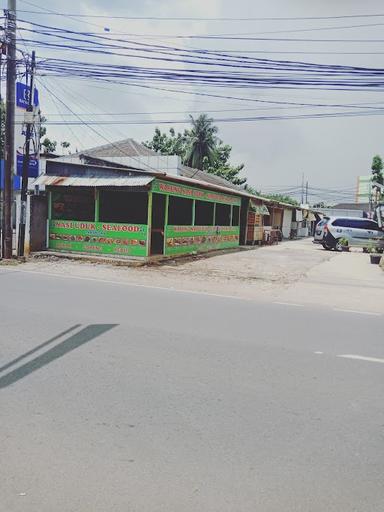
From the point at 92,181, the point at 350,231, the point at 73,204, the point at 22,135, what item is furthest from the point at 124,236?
the point at 350,231

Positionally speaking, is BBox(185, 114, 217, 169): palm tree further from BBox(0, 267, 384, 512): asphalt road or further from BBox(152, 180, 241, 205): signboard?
BBox(0, 267, 384, 512): asphalt road

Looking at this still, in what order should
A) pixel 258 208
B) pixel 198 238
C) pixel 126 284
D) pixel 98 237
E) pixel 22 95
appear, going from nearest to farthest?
pixel 126 284, pixel 22 95, pixel 98 237, pixel 198 238, pixel 258 208

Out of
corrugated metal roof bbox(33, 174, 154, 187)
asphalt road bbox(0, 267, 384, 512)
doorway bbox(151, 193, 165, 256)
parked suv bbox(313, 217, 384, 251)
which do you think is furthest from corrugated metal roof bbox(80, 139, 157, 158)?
asphalt road bbox(0, 267, 384, 512)

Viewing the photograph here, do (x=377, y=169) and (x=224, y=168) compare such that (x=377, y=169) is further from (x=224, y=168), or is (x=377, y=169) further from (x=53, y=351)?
(x=53, y=351)

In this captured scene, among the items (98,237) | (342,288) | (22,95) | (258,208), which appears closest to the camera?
(342,288)

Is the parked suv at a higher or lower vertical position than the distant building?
lower

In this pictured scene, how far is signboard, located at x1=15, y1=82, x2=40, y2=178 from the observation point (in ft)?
46.9

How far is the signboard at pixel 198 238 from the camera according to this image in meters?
16.6

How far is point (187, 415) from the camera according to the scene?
3.75m

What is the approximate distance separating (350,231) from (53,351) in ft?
72.4

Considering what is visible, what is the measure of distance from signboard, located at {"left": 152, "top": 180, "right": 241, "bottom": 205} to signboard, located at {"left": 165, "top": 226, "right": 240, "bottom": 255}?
1207mm

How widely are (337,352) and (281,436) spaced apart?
102 inches

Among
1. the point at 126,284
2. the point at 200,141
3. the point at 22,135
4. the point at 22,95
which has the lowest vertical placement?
the point at 126,284

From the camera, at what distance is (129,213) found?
64.0 ft
